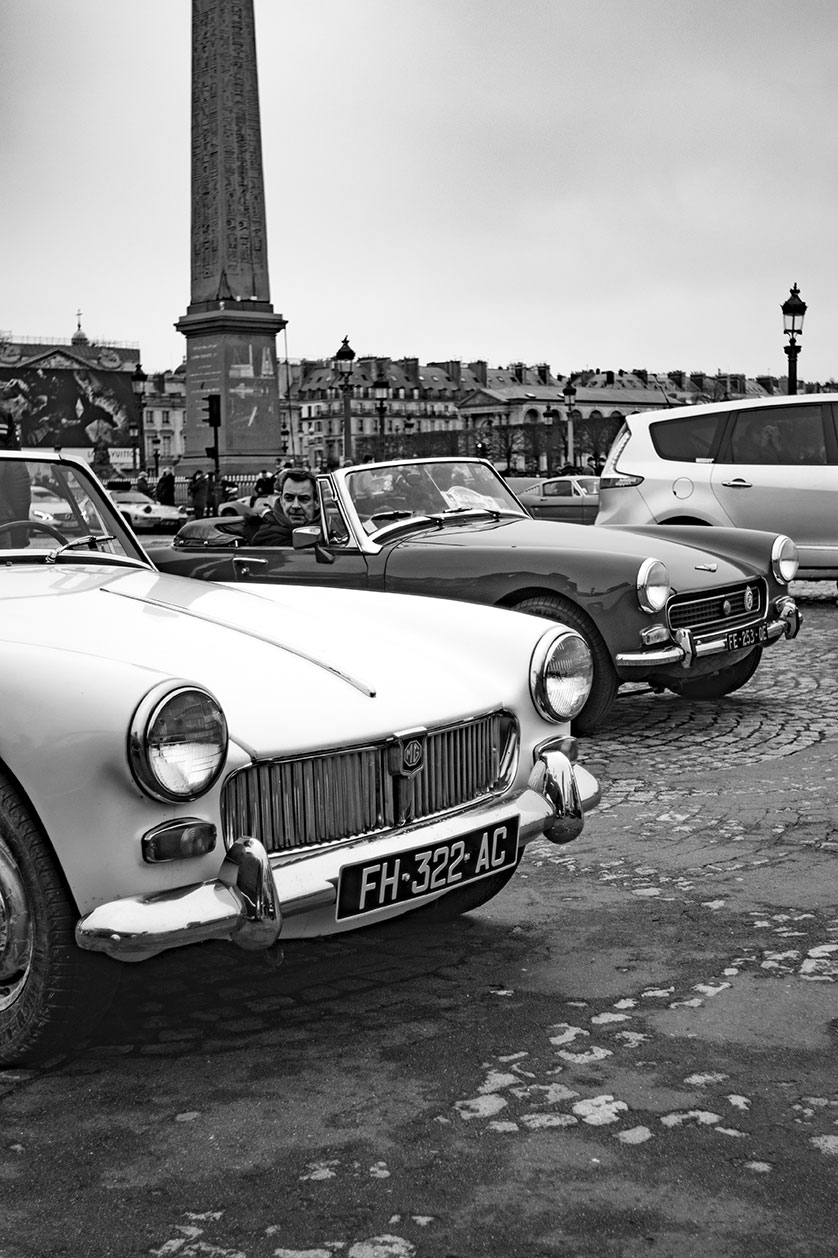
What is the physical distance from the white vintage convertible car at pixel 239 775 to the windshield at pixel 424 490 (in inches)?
164

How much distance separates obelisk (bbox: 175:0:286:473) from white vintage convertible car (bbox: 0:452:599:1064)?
32.2 meters

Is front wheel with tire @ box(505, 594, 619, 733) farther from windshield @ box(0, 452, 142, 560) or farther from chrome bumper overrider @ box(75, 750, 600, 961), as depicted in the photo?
chrome bumper overrider @ box(75, 750, 600, 961)

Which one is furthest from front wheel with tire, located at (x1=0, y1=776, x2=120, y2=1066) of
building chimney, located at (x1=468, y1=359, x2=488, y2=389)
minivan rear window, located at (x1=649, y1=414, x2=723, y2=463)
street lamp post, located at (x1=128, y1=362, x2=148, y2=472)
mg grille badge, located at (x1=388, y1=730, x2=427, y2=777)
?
building chimney, located at (x1=468, y1=359, x2=488, y2=389)

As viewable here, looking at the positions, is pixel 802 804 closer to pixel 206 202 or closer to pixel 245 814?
pixel 245 814

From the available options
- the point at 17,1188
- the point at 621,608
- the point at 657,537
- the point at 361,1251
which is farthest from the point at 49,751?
the point at 657,537

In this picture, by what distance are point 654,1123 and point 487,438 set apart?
11902cm

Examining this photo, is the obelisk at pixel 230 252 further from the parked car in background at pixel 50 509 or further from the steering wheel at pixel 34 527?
the steering wheel at pixel 34 527

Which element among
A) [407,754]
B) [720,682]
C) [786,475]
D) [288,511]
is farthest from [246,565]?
[786,475]

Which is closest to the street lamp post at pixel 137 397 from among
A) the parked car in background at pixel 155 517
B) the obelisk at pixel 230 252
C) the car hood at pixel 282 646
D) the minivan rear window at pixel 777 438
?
the obelisk at pixel 230 252

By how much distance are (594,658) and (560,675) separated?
3.55m

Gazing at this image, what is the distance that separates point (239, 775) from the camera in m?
3.25

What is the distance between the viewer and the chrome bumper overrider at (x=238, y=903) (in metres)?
3.01

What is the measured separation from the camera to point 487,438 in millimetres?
120750

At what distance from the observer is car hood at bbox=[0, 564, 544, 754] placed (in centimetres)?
338
